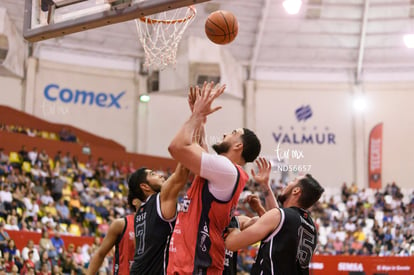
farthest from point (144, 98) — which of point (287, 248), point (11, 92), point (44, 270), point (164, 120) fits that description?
point (287, 248)

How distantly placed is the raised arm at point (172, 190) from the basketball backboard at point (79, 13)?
2.15 meters

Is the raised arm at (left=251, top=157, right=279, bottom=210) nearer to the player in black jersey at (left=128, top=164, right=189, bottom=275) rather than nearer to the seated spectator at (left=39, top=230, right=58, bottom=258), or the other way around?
the player in black jersey at (left=128, top=164, right=189, bottom=275)

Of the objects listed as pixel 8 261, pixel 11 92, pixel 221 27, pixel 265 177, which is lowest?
pixel 8 261

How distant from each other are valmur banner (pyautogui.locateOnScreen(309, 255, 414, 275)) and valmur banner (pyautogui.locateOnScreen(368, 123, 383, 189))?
8.13 meters

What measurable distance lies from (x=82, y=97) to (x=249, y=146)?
20597 millimetres

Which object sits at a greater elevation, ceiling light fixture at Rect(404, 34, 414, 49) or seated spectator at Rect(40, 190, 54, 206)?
ceiling light fixture at Rect(404, 34, 414, 49)

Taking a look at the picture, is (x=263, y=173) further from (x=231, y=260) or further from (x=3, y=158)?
(x=3, y=158)

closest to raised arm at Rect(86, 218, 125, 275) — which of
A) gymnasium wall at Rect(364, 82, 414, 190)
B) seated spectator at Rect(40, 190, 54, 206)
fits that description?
seated spectator at Rect(40, 190, 54, 206)

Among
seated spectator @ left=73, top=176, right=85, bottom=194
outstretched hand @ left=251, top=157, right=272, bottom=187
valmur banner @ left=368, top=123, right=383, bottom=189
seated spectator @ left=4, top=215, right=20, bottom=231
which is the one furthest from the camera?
valmur banner @ left=368, top=123, right=383, bottom=189

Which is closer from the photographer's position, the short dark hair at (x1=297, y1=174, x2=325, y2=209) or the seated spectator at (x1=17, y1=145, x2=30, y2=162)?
the short dark hair at (x1=297, y1=174, x2=325, y2=209)

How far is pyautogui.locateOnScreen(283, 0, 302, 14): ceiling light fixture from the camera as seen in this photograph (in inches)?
948

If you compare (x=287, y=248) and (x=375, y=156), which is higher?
(x=375, y=156)

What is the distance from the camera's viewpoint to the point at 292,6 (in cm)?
2425

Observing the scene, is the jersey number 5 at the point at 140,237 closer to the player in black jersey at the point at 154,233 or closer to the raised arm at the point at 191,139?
the player in black jersey at the point at 154,233
